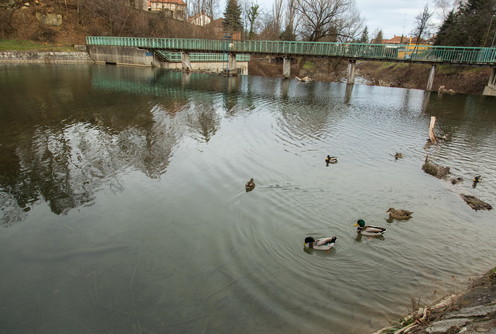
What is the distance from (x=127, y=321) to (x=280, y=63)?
74994 mm

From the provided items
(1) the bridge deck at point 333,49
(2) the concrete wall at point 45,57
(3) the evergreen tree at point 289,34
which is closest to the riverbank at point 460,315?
(1) the bridge deck at point 333,49

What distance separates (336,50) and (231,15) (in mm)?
44976

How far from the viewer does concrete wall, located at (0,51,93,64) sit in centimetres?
4866

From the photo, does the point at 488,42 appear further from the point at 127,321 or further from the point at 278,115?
the point at 127,321

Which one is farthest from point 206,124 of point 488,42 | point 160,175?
point 488,42

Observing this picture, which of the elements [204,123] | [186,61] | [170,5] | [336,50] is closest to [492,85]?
[336,50]

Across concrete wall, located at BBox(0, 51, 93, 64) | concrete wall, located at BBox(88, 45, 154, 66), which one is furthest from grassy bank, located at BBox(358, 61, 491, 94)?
concrete wall, located at BBox(0, 51, 93, 64)

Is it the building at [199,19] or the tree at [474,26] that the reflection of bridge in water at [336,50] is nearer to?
the tree at [474,26]

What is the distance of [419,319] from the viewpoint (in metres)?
5.65

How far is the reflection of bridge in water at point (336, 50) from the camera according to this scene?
133 feet

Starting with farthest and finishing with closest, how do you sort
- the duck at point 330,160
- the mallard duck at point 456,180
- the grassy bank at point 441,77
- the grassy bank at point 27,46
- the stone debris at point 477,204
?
the grassy bank at point 27,46
the grassy bank at point 441,77
the duck at point 330,160
the mallard duck at point 456,180
the stone debris at point 477,204

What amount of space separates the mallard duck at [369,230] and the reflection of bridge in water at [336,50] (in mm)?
40095

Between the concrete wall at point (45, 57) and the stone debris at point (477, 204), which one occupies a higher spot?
the concrete wall at point (45, 57)

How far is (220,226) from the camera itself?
9.55 m
